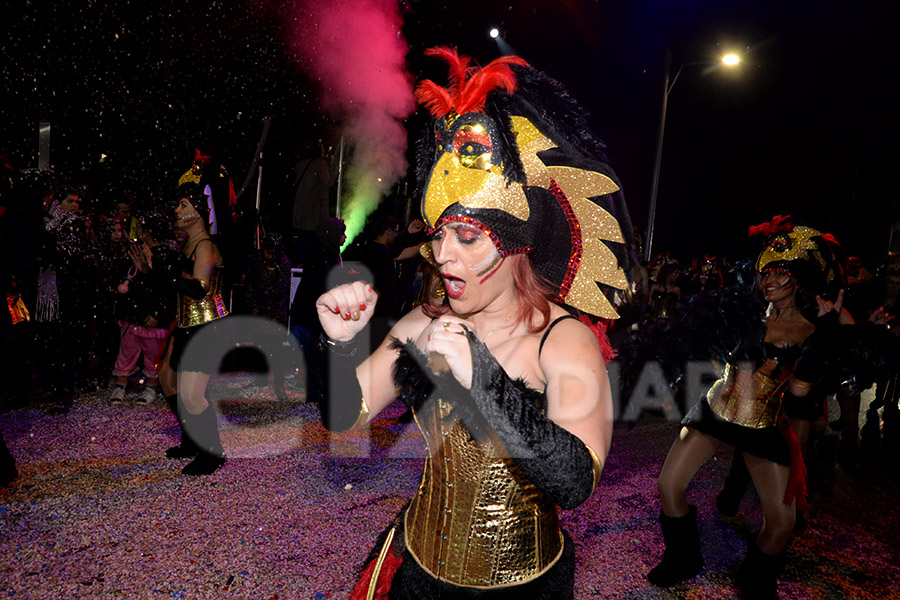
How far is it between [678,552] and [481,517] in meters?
2.50

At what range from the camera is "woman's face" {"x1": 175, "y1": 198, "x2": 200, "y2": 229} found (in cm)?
474

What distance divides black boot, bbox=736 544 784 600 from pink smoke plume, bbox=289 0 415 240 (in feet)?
28.0

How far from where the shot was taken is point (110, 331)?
22.4 feet

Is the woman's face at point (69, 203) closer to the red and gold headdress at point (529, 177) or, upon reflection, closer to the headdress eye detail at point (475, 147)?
the red and gold headdress at point (529, 177)

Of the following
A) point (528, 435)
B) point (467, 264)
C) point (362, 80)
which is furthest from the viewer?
point (362, 80)

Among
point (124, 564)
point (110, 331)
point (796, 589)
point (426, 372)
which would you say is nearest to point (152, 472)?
point (124, 564)

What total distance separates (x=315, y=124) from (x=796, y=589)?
9555mm

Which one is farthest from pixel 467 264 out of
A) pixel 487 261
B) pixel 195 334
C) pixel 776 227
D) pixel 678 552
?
pixel 195 334

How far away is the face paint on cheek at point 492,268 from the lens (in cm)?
171

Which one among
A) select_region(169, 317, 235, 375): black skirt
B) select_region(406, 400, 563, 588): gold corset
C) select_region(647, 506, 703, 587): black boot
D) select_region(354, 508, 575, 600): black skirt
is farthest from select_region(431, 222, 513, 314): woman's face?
select_region(169, 317, 235, 375): black skirt

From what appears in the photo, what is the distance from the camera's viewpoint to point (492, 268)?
1718 millimetres

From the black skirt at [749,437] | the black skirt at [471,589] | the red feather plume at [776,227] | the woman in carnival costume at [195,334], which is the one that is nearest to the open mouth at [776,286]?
the red feather plume at [776,227]

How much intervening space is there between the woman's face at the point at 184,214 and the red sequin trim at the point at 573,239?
157 inches

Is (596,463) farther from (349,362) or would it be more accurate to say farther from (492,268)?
(349,362)
